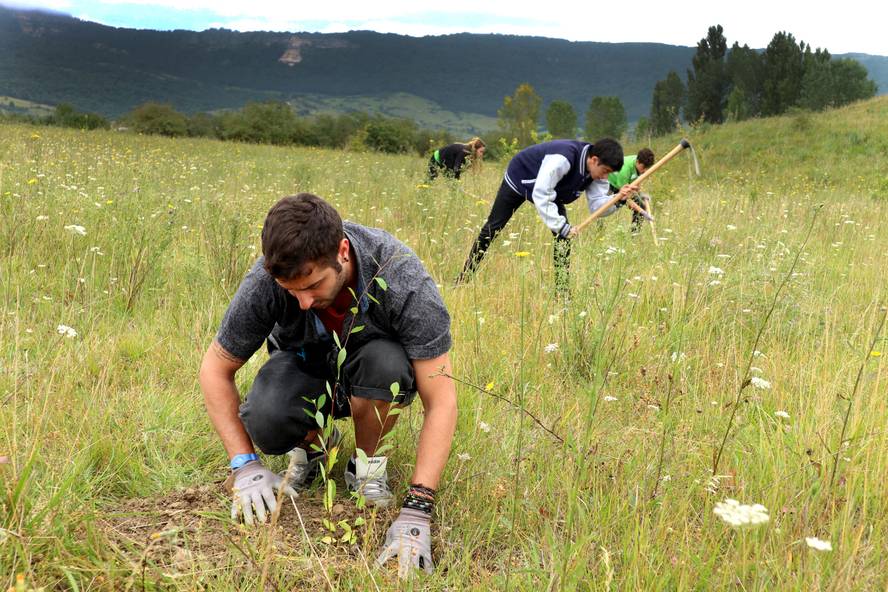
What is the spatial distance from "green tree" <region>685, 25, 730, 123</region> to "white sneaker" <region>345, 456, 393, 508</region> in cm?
5141

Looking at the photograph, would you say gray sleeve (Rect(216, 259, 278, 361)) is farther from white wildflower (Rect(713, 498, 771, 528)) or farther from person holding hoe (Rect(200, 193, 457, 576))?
white wildflower (Rect(713, 498, 771, 528))

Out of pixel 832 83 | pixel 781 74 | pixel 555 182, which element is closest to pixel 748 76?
pixel 781 74

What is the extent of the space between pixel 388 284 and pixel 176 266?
2879mm

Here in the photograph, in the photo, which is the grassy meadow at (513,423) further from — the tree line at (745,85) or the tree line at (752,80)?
the tree line at (752,80)

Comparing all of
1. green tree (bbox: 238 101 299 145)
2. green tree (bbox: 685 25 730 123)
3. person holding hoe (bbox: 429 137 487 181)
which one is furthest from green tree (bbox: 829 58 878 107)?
person holding hoe (bbox: 429 137 487 181)

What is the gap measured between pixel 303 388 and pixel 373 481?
1.33 ft

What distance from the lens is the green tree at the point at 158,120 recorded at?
33312mm

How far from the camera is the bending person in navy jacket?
4.71 metres

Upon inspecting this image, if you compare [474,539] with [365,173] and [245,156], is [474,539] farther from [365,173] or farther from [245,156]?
[245,156]

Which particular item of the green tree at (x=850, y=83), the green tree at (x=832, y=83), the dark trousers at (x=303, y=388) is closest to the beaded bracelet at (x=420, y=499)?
the dark trousers at (x=303, y=388)

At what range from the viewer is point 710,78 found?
160 feet

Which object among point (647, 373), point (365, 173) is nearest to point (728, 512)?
point (647, 373)

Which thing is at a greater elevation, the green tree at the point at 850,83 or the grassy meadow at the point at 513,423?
the green tree at the point at 850,83

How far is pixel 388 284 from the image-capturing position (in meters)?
2.03
